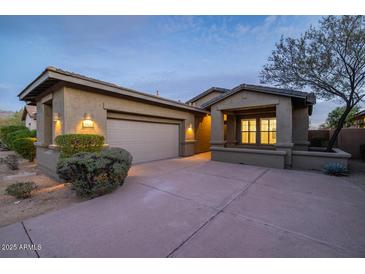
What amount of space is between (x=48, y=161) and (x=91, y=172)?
13.3 ft

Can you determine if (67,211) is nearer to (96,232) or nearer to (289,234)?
(96,232)

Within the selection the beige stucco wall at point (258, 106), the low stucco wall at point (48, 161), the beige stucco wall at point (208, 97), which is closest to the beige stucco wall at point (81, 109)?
the low stucco wall at point (48, 161)

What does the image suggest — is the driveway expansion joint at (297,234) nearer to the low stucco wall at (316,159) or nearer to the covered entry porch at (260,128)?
the covered entry porch at (260,128)

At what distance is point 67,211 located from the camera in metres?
3.21

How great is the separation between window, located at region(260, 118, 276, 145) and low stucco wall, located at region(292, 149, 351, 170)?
2411 mm

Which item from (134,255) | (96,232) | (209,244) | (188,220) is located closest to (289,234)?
(209,244)

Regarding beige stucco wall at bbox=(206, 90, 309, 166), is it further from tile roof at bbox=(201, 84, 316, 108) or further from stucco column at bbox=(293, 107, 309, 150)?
tile roof at bbox=(201, 84, 316, 108)

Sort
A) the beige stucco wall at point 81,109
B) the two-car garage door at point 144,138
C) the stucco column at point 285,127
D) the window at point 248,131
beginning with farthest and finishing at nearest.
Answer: the window at point 248,131 → the two-car garage door at point 144,138 → the stucco column at point 285,127 → the beige stucco wall at point 81,109

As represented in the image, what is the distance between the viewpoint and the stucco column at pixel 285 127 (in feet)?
23.0

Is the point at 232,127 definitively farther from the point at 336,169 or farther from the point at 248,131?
the point at 336,169

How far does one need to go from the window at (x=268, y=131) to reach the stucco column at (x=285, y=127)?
2.26 meters

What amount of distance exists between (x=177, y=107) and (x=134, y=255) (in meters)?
8.24

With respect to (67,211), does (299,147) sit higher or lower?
higher

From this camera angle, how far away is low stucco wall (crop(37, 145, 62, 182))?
18.9ft
